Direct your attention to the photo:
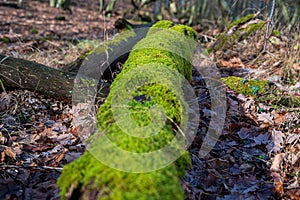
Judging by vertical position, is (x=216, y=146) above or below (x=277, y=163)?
below

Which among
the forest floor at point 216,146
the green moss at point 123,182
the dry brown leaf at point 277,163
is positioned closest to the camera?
the green moss at point 123,182

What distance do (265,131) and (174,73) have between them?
4.66 ft

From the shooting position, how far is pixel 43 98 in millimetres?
4379

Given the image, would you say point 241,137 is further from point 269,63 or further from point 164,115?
point 269,63

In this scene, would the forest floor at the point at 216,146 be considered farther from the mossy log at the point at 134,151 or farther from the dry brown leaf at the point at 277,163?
the mossy log at the point at 134,151

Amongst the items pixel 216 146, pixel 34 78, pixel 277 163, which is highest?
pixel 34 78

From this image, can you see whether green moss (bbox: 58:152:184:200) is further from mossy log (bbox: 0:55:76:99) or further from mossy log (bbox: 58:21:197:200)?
mossy log (bbox: 0:55:76:99)

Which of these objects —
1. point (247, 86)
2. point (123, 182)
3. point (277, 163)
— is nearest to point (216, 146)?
point (277, 163)

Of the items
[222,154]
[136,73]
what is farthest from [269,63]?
[136,73]

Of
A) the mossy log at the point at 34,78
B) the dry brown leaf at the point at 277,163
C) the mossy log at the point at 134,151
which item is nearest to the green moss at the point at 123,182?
the mossy log at the point at 134,151

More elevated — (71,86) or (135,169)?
(135,169)

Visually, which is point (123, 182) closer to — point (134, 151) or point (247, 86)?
point (134, 151)

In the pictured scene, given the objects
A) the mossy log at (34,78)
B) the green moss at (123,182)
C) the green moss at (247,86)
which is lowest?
the green moss at (247,86)

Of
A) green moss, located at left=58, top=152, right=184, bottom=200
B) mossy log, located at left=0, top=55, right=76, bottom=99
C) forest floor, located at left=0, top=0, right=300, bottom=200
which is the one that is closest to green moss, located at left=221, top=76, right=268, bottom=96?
forest floor, located at left=0, top=0, right=300, bottom=200
